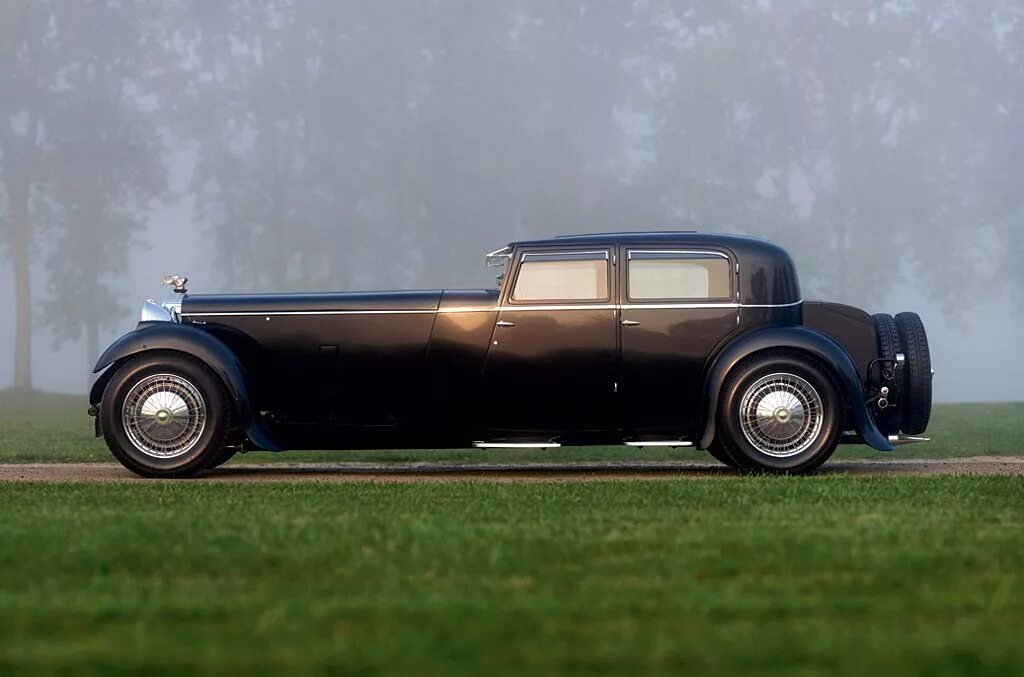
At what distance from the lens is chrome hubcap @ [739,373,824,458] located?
10406 mm

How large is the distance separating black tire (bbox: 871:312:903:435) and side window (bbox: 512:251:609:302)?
219 cm

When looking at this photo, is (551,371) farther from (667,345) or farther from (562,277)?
(667,345)

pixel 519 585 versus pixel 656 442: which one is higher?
pixel 656 442

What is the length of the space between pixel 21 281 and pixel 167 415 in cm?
3191

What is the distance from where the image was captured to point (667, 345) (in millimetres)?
10562

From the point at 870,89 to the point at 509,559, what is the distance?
43.9 meters

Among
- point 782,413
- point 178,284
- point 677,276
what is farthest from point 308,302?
point 782,413

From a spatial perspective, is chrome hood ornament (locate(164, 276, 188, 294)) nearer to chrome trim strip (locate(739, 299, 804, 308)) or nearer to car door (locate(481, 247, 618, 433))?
car door (locate(481, 247, 618, 433))

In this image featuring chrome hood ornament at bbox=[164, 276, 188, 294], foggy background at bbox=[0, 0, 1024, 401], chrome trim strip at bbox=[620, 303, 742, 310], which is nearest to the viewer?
chrome trim strip at bbox=[620, 303, 742, 310]

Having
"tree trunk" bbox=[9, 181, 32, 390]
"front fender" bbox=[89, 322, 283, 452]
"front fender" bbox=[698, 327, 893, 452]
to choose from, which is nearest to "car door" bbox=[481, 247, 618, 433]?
"front fender" bbox=[698, 327, 893, 452]

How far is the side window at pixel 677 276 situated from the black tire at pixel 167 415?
324cm

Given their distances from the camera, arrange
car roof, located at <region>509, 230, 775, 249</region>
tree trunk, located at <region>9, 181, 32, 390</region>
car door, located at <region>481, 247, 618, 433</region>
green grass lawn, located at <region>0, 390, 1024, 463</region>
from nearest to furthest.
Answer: car door, located at <region>481, 247, 618, 433</region> < car roof, located at <region>509, 230, 775, 249</region> < green grass lawn, located at <region>0, 390, 1024, 463</region> < tree trunk, located at <region>9, 181, 32, 390</region>

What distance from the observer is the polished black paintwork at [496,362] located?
34.6 feet

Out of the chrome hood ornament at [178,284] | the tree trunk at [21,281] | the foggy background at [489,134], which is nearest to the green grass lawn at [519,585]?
the chrome hood ornament at [178,284]
